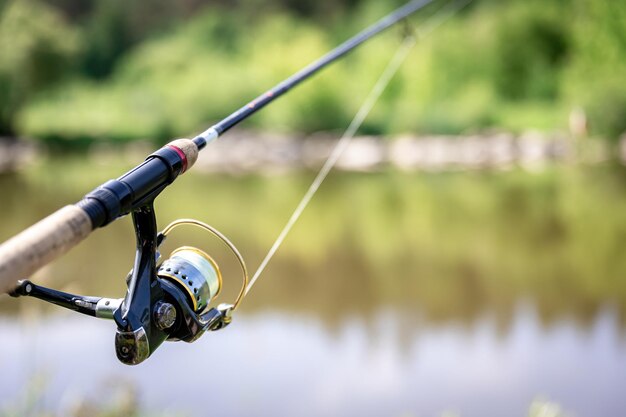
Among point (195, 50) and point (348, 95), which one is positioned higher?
point (195, 50)

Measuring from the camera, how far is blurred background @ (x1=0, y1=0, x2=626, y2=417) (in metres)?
3.30

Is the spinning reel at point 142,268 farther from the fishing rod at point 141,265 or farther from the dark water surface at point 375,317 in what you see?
the dark water surface at point 375,317

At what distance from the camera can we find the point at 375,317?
4027 millimetres

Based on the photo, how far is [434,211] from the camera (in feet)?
20.0

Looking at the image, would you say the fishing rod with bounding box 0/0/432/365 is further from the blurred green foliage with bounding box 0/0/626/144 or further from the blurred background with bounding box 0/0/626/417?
the blurred green foliage with bounding box 0/0/626/144

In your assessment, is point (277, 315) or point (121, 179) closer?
point (121, 179)

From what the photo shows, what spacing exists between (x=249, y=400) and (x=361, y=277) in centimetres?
160

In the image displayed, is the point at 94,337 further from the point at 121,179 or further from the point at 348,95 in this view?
the point at 348,95

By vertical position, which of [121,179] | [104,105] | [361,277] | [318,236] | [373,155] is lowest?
[121,179]

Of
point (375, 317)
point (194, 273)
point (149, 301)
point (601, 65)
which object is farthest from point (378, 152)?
point (149, 301)

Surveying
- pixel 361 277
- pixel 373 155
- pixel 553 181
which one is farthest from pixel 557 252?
pixel 373 155

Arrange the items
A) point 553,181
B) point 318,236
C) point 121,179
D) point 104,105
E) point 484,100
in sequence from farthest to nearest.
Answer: point 104,105, point 484,100, point 553,181, point 318,236, point 121,179

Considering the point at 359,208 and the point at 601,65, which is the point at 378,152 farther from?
the point at 359,208

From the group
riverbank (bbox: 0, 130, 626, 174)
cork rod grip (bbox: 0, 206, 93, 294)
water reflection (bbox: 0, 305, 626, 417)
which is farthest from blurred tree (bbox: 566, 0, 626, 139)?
cork rod grip (bbox: 0, 206, 93, 294)
